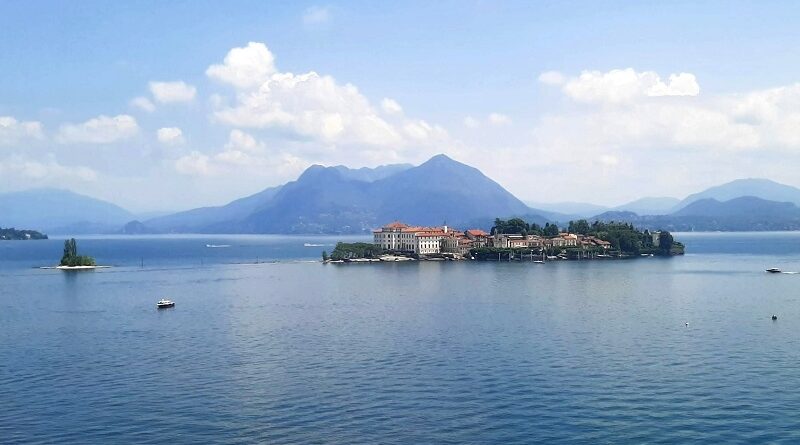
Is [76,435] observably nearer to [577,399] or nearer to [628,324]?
[577,399]

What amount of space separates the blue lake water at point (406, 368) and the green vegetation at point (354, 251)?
57556 mm

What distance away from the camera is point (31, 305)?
62.7m

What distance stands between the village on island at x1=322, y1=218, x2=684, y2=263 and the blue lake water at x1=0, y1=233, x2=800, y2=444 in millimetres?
61918

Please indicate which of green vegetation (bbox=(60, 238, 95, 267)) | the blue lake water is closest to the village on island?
green vegetation (bbox=(60, 238, 95, 267))

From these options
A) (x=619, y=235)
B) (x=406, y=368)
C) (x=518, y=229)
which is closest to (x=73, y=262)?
(x=518, y=229)

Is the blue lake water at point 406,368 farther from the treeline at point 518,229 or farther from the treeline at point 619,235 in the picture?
the treeline at point 518,229

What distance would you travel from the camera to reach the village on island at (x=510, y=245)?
5153 inches

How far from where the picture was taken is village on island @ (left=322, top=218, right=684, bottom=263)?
131m

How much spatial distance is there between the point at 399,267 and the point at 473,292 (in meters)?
43.2

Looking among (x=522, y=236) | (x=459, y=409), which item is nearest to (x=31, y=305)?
(x=459, y=409)

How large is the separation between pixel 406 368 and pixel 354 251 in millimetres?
96079

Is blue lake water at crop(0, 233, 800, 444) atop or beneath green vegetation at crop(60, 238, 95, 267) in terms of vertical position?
beneath

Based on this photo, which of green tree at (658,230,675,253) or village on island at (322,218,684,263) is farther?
green tree at (658,230,675,253)

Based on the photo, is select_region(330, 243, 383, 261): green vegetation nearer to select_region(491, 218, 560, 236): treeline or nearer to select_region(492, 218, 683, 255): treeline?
select_region(491, 218, 560, 236): treeline
